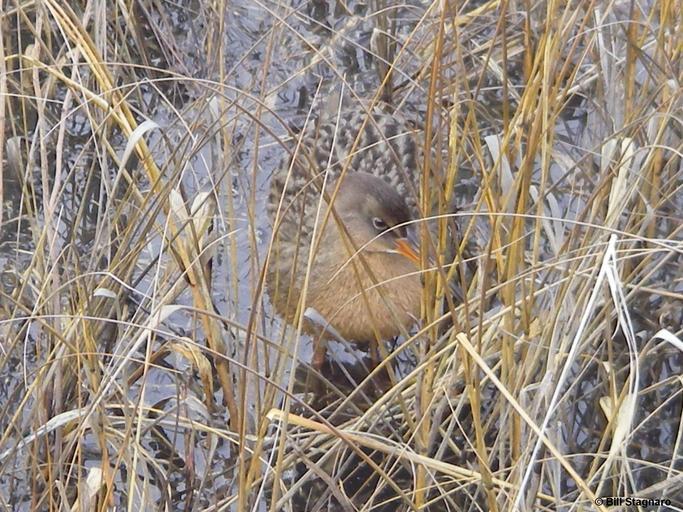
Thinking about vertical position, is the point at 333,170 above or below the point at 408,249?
above

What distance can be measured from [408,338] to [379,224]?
0.63m

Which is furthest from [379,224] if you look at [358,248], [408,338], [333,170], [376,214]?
[408,338]

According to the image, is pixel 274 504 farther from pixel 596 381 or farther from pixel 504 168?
pixel 596 381

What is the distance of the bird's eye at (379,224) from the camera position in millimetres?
3484

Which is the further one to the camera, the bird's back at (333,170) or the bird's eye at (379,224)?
the bird's back at (333,170)

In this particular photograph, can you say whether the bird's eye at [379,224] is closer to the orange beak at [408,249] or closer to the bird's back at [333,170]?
the orange beak at [408,249]

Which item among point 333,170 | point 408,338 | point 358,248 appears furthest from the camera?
point 333,170

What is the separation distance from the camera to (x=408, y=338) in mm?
2961

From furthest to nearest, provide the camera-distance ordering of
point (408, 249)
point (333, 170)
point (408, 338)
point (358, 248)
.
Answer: point (333, 170), point (408, 249), point (358, 248), point (408, 338)

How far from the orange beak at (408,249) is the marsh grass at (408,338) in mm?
118

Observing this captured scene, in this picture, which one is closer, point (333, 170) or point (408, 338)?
point (408, 338)

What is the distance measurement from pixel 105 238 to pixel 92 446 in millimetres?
573

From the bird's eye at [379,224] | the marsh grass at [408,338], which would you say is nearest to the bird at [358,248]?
the bird's eye at [379,224]

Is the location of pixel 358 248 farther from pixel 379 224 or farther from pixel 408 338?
Answer: pixel 408 338
